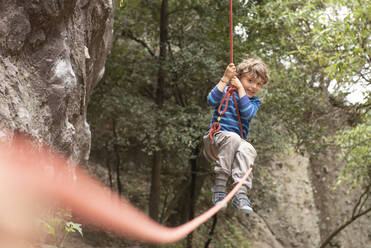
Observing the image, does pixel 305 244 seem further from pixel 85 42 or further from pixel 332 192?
pixel 85 42

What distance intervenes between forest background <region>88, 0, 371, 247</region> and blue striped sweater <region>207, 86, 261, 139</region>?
3837 mm

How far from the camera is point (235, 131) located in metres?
4.32

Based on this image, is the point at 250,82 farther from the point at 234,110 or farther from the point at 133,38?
the point at 133,38

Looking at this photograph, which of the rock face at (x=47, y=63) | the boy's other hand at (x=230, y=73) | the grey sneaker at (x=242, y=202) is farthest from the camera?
the boy's other hand at (x=230, y=73)

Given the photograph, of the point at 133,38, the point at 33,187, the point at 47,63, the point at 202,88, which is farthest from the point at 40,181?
the point at 133,38

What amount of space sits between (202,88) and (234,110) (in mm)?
5297

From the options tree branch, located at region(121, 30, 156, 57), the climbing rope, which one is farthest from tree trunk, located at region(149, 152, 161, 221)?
the climbing rope


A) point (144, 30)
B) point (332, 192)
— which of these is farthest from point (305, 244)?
point (144, 30)

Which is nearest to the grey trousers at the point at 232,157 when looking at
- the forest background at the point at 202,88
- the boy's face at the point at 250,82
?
the boy's face at the point at 250,82

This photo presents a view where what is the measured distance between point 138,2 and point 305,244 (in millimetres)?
9297

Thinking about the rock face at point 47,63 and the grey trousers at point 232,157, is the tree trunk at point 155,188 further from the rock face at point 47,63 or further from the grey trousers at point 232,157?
the grey trousers at point 232,157

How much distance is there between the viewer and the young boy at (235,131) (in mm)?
4070

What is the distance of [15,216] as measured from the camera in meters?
4.15

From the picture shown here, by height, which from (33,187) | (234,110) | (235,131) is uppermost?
(234,110)
